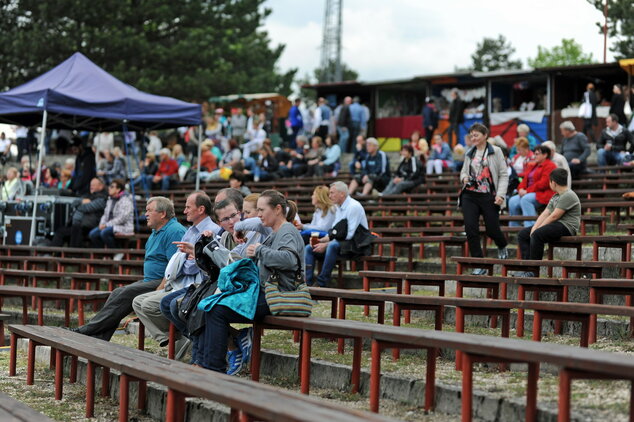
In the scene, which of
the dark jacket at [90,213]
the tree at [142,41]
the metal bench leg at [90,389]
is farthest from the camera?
the tree at [142,41]

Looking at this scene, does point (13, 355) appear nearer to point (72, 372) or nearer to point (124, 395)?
point (72, 372)

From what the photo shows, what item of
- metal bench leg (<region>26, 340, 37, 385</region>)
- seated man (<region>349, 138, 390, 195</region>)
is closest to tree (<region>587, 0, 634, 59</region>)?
seated man (<region>349, 138, 390, 195</region>)

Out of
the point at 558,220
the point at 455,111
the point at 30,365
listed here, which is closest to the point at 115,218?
the point at 30,365

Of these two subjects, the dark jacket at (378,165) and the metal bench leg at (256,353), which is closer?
the metal bench leg at (256,353)

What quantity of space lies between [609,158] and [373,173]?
4176mm

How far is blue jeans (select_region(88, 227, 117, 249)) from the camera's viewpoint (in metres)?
15.2

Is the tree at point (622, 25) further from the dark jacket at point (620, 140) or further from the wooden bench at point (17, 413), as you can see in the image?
the wooden bench at point (17, 413)

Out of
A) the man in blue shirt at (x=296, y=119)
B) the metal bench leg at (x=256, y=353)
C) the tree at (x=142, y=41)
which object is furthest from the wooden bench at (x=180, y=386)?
the tree at (x=142, y=41)

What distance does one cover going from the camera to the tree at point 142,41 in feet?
111

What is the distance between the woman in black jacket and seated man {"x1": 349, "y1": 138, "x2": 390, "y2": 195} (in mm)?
204

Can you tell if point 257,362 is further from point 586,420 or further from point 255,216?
point 586,420

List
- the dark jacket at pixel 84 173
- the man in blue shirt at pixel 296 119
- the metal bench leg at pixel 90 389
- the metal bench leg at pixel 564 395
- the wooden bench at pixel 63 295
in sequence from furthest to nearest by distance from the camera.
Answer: the man in blue shirt at pixel 296 119 < the dark jacket at pixel 84 173 < the wooden bench at pixel 63 295 < the metal bench leg at pixel 90 389 < the metal bench leg at pixel 564 395

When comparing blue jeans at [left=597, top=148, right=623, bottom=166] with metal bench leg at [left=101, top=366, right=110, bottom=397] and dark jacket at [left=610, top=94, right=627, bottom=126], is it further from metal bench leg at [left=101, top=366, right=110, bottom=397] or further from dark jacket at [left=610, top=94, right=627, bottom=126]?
metal bench leg at [left=101, top=366, right=110, bottom=397]

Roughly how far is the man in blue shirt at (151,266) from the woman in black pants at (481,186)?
3589mm
